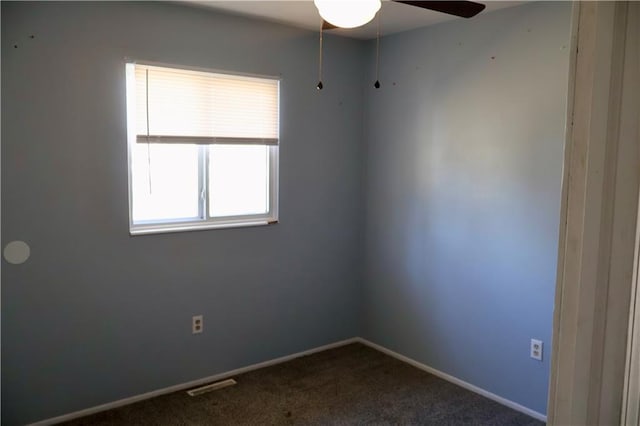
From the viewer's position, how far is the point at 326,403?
10.6 feet

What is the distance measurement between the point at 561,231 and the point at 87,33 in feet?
9.31

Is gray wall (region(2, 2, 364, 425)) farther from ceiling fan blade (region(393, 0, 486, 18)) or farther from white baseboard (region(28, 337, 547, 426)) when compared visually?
ceiling fan blade (region(393, 0, 486, 18))

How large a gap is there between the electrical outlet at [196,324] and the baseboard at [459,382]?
1416 mm

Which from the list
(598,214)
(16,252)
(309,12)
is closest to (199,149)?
(309,12)

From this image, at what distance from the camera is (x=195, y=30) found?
3199mm

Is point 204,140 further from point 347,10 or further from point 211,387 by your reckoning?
point 347,10

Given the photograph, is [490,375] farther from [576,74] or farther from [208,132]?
[576,74]

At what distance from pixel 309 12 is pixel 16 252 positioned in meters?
2.18

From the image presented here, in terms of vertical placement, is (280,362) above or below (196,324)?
below

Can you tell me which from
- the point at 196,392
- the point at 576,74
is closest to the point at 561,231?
the point at 576,74

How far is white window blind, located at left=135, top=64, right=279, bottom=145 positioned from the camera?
3070 millimetres

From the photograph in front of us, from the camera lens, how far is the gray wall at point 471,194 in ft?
9.73

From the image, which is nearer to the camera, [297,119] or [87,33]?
[87,33]

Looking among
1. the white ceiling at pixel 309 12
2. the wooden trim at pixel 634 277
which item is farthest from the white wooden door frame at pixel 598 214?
the white ceiling at pixel 309 12
